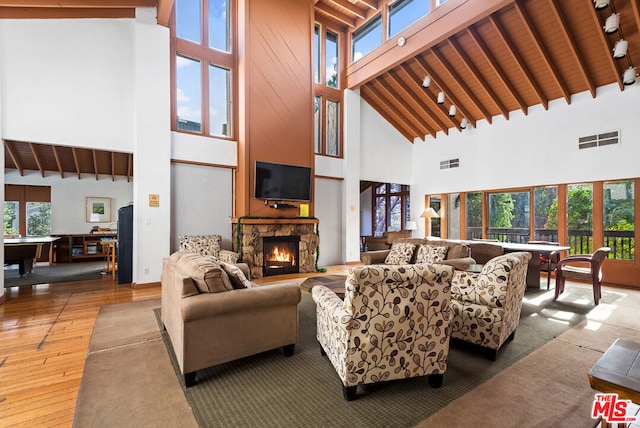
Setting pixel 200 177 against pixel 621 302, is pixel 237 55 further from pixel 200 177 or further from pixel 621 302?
pixel 621 302

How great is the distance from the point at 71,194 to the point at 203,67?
A: 231 inches

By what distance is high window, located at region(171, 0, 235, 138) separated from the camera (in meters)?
6.10

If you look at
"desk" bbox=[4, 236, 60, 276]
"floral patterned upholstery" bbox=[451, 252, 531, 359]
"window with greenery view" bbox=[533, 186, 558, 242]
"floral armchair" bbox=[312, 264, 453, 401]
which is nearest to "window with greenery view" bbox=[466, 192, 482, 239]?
"window with greenery view" bbox=[533, 186, 558, 242]

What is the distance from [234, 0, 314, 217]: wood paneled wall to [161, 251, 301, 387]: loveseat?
3.81m

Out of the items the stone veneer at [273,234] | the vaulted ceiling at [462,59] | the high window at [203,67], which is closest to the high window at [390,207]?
the vaulted ceiling at [462,59]

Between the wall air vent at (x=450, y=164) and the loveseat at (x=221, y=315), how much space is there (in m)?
7.24

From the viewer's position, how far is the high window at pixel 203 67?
20.0ft

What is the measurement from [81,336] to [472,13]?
7.37 m

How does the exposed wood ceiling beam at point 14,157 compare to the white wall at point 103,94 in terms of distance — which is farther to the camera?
the exposed wood ceiling beam at point 14,157

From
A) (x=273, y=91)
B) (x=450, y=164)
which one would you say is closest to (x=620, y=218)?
(x=450, y=164)

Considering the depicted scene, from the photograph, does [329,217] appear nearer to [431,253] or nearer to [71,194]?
[431,253]

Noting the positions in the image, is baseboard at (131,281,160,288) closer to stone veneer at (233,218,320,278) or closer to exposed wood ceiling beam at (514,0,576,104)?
stone veneer at (233,218,320,278)

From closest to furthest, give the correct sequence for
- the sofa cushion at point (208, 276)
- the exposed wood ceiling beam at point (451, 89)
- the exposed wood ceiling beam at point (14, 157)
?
the sofa cushion at point (208, 276), the exposed wood ceiling beam at point (451, 89), the exposed wood ceiling beam at point (14, 157)
